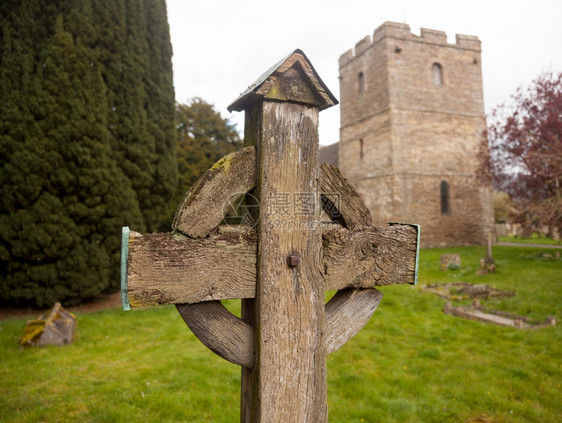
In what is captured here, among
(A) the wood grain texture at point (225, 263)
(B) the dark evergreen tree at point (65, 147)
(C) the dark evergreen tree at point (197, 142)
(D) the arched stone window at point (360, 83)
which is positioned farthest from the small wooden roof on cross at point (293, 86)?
(D) the arched stone window at point (360, 83)

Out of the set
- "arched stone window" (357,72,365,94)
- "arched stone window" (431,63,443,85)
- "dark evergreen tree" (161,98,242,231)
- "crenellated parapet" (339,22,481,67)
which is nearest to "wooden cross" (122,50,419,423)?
"dark evergreen tree" (161,98,242,231)

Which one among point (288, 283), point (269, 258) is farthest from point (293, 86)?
point (288, 283)

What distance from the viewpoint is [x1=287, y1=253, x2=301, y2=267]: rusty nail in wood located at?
160 centimetres

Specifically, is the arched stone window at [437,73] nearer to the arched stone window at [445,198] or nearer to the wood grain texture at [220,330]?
the arched stone window at [445,198]

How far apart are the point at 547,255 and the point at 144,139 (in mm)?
15197

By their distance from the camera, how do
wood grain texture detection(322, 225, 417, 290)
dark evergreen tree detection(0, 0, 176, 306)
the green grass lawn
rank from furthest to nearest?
dark evergreen tree detection(0, 0, 176, 306), the green grass lawn, wood grain texture detection(322, 225, 417, 290)

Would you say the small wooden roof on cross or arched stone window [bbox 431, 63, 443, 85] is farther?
arched stone window [bbox 431, 63, 443, 85]

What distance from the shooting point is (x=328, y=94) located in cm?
172

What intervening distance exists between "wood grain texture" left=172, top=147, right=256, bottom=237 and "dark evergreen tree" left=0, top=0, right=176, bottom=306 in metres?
7.87

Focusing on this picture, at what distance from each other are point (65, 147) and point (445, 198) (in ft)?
64.1

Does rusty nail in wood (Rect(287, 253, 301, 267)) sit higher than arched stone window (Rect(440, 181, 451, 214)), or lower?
lower

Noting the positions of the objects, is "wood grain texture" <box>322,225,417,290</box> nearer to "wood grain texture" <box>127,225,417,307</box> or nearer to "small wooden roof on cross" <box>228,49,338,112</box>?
"wood grain texture" <box>127,225,417,307</box>

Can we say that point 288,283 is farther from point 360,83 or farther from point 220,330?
point 360,83

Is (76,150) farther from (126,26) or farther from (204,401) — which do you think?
(204,401)
